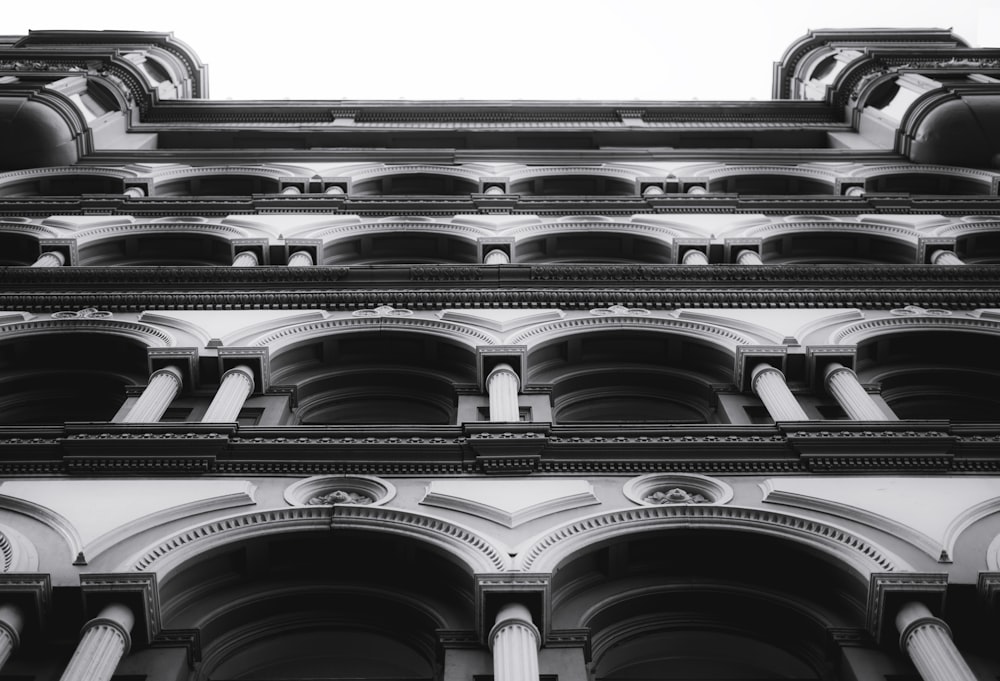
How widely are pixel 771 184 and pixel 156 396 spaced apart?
20.5 metres

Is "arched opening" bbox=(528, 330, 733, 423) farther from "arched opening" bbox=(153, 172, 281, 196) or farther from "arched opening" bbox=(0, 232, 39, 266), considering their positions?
"arched opening" bbox=(153, 172, 281, 196)

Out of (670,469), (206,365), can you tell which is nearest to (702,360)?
(670,469)

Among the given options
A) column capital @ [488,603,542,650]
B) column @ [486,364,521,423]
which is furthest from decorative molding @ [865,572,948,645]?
column @ [486,364,521,423]

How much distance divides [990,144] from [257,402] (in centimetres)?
2238

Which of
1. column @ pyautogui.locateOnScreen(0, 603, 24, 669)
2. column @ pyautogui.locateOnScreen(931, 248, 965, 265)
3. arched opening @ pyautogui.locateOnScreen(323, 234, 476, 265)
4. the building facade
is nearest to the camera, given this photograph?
column @ pyautogui.locateOnScreen(0, 603, 24, 669)

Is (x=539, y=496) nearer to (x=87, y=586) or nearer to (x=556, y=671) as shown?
(x=556, y=671)

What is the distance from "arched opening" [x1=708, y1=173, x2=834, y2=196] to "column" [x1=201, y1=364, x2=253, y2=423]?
58.9 feet

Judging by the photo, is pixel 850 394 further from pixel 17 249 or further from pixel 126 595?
pixel 17 249

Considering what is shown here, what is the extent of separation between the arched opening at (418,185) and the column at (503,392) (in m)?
15.2

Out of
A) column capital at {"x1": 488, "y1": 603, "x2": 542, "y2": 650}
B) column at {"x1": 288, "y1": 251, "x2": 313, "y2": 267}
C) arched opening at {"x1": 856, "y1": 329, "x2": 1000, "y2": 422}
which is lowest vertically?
column capital at {"x1": 488, "y1": 603, "x2": 542, "y2": 650}

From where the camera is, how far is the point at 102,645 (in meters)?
9.89

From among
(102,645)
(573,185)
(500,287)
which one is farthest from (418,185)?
(102,645)

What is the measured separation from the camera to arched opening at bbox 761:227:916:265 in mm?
24673

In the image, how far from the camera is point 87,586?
411 inches
